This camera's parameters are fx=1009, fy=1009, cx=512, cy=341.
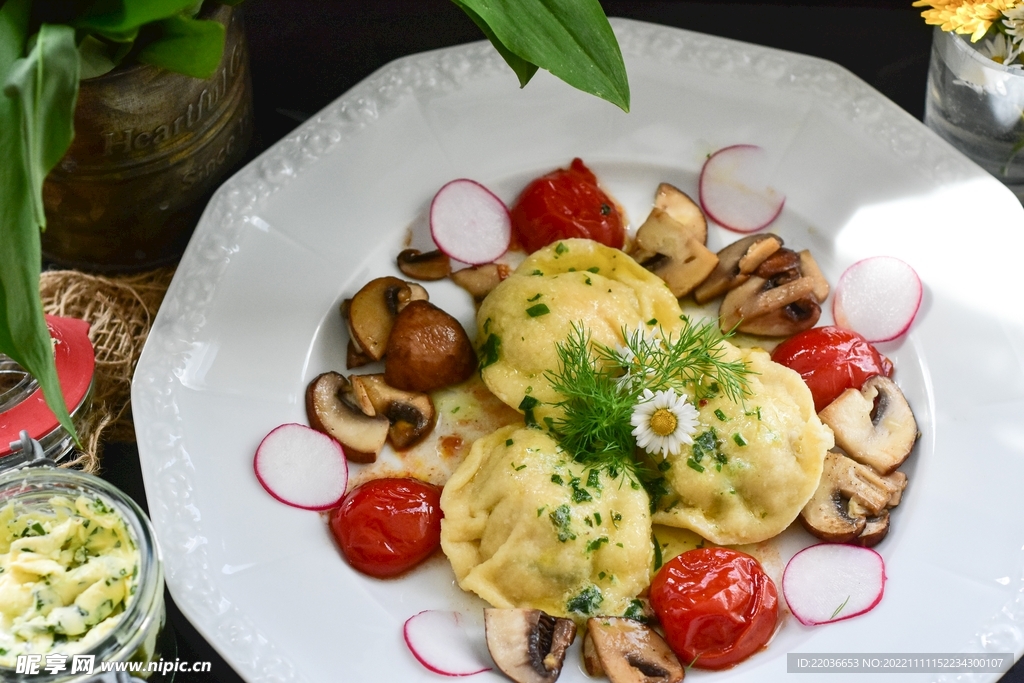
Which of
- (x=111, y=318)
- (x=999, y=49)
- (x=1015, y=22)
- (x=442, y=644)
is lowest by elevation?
(x=442, y=644)

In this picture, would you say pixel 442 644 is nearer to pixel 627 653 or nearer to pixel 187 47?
pixel 627 653

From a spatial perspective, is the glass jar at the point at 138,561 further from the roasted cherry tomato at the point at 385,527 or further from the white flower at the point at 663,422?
the white flower at the point at 663,422

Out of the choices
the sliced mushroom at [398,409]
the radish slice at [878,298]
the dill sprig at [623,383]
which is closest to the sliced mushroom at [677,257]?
the dill sprig at [623,383]

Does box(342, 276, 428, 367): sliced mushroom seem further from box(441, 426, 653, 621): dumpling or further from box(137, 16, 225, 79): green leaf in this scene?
box(137, 16, 225, 79): green leaf

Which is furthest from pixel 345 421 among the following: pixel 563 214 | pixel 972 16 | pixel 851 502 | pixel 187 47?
pixel 972 16

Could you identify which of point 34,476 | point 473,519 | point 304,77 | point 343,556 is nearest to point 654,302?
point 473,519
